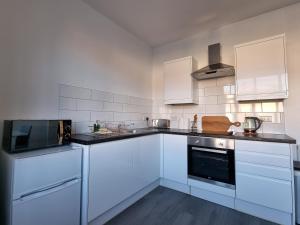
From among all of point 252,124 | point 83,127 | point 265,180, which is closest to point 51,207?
point 83,127

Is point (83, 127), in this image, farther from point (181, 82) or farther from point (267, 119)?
point (267, 119)

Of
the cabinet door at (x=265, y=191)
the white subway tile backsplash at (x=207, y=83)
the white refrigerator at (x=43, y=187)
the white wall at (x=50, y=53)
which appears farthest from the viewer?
the white subway tile backsplash at (x=207, y=83)

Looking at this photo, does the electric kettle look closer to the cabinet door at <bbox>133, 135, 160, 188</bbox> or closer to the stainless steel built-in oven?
the stainless steel built-in oven

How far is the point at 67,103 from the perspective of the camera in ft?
5.86

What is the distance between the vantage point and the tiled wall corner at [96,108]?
1.79 metres

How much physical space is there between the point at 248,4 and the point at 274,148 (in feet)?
5.82

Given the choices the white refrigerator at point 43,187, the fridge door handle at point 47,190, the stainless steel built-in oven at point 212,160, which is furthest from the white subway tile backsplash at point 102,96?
the stainless steel built-in oven at point 212,160

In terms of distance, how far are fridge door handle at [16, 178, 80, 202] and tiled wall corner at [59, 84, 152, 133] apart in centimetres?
68

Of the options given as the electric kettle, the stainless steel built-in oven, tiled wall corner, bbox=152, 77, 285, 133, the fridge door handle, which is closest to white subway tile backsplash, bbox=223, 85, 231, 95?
tiled wall corner, bbox=152, 77, 285, 133

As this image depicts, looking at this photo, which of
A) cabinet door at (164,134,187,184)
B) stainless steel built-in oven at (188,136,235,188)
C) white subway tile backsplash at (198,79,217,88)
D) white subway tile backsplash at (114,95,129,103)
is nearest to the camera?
stainless steel built-in oven at (188,136,235,188)

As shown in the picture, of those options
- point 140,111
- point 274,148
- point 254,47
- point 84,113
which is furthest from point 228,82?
point 84,113

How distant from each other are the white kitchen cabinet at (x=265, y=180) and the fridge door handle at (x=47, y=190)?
1720 millimetres

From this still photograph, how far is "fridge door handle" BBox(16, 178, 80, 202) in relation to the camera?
1.07m

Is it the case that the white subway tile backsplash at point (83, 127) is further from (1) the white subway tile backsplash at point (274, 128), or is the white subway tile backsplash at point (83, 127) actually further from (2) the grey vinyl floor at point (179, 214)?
(1) the white subway tile backsplash at point (274, 128)
